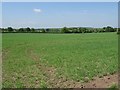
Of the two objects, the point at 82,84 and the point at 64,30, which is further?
the point at 64,30

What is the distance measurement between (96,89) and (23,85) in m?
2.71

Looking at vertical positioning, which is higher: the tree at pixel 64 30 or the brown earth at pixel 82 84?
the tree at pixel 64 30

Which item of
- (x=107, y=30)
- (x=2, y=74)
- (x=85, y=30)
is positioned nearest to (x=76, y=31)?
(x=85, y=30)

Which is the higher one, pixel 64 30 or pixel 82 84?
pixel 64 30

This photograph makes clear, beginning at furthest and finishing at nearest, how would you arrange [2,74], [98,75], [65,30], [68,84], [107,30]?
[65,30] → [107,30] → [2,74] → [98,75] → [68,84]

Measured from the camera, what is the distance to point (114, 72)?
11961 mm

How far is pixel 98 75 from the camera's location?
11.3 metres

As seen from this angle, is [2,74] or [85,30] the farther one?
[85,30]

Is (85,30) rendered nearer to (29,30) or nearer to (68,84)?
(29,30)

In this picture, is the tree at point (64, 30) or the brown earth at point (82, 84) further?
the tree at point (64, 30)

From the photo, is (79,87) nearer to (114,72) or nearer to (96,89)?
(96,89)

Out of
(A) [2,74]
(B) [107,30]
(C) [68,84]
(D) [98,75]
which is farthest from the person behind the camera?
(B) [107,30]

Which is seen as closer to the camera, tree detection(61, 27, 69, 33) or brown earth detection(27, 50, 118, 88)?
brown earth detection(27, 50, 118, 88)

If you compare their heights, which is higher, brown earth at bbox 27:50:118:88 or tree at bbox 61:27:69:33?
tree at bbox 61:27:69:33
